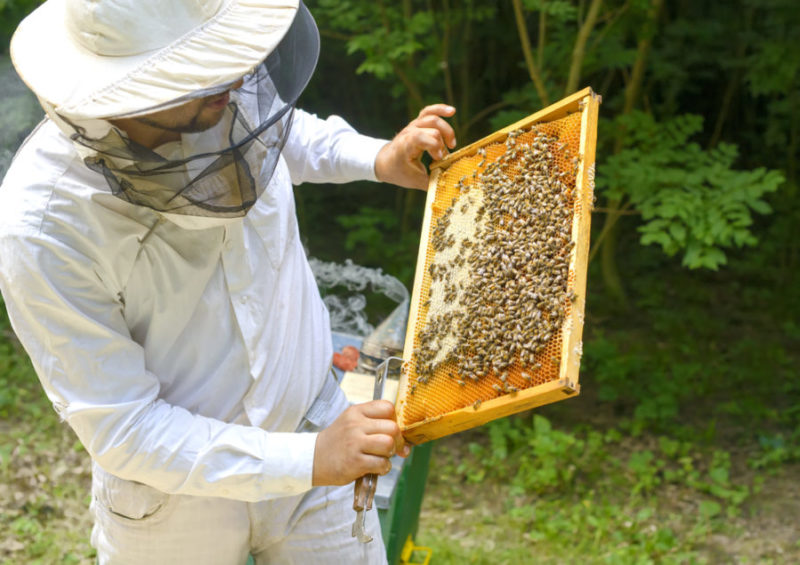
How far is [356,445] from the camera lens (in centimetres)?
177

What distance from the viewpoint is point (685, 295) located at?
20.6ft

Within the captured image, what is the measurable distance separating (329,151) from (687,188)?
235cm

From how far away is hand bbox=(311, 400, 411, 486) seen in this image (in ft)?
5.78

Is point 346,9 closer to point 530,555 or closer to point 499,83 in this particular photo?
point 499,83

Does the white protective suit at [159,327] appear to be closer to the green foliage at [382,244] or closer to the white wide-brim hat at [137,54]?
the white wide-brim hat at [137,54]

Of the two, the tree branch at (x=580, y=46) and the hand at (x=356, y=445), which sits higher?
the tree branch at (x=580, y=46)

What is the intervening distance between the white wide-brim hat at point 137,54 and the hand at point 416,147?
0.78 meters

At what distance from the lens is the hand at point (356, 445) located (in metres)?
1.76

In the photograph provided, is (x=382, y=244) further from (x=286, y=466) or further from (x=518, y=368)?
(x=286, y=466)

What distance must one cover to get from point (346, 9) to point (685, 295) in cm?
343

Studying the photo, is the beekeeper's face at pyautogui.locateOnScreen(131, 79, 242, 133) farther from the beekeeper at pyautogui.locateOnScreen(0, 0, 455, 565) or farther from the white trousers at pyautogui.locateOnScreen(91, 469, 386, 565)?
the white trousers at pyautogui.locateOnScreen(91, 469, 386, 565)

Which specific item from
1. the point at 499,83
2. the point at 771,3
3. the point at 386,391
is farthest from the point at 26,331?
the point at 499,83

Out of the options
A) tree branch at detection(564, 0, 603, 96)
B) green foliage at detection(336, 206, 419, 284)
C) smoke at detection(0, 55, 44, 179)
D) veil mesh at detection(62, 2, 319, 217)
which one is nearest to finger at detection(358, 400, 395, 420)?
veil mesh at detection(62, 2, 319, 217)

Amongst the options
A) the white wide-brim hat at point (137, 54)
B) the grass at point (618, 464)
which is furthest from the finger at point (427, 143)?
the grass at point (618, 464)
